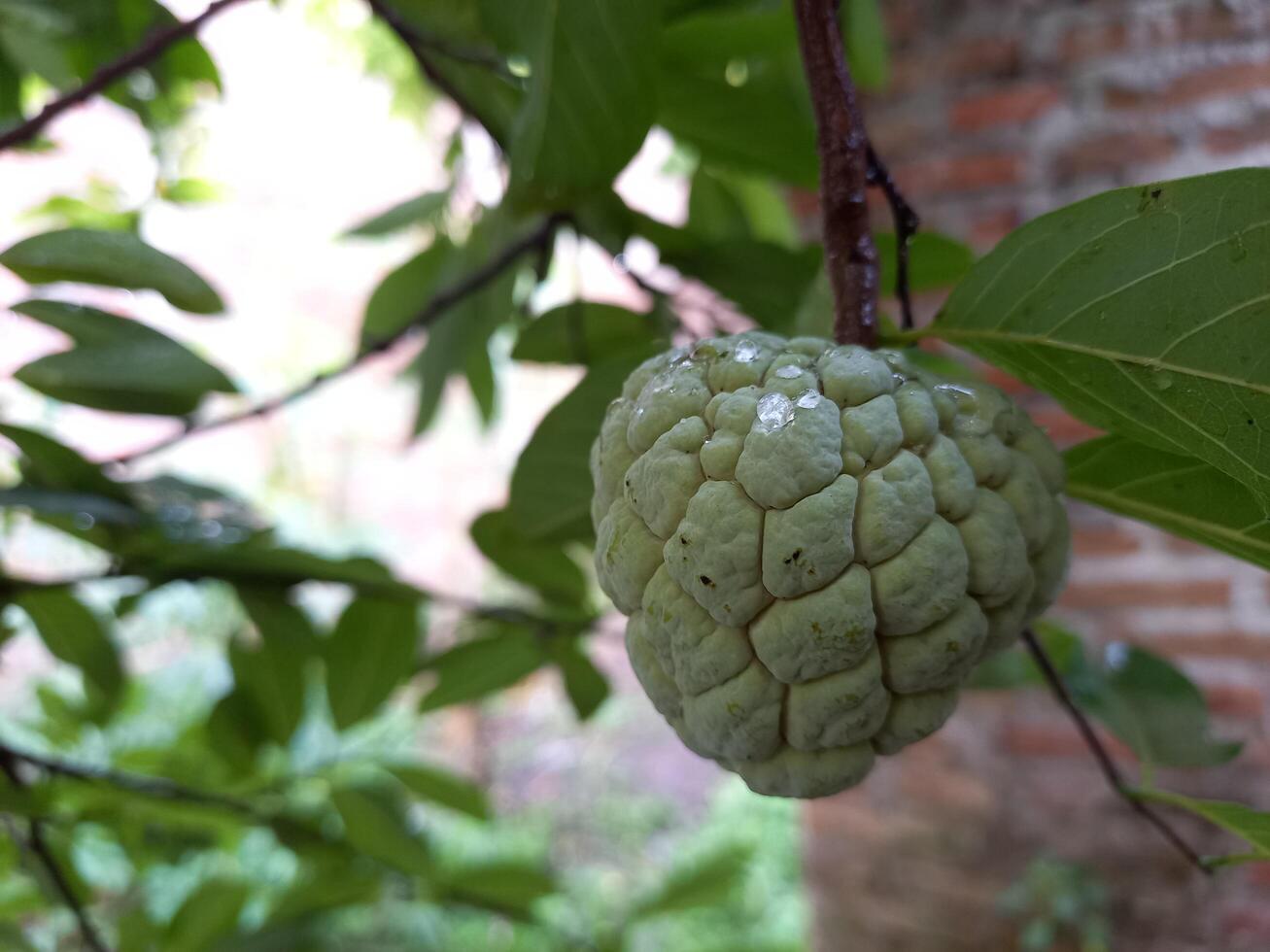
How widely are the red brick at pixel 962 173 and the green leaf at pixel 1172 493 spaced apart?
5.47ft

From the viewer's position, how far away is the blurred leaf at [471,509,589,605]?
960 millimetres

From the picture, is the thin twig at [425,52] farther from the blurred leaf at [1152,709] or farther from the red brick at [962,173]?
the red brick at [962,173]

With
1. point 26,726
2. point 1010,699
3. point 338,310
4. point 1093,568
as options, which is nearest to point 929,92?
point 1093,568

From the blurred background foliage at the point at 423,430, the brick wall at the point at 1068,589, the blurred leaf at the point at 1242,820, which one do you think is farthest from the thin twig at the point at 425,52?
the brick wall at the point at 1068,589

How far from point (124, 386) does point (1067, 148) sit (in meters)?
1.93

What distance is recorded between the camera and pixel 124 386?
2.75 ft

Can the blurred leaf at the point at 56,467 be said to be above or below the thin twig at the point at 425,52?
below

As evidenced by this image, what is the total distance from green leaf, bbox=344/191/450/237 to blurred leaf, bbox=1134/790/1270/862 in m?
1.10

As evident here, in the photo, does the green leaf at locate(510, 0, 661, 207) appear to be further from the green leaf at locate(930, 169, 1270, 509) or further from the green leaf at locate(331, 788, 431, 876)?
the green leaf at locate(331, 788, 431, 876)

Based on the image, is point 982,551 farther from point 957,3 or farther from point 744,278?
point 957,3

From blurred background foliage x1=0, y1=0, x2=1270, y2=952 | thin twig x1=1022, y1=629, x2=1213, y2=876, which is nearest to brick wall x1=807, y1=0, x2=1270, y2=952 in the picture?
blurred background foliage x1=0, y1=0, x2=1270, y2=952

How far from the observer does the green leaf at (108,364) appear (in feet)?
2.55

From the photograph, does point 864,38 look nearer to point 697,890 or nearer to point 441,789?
point 441,789

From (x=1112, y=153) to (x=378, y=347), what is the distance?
5.43ft
